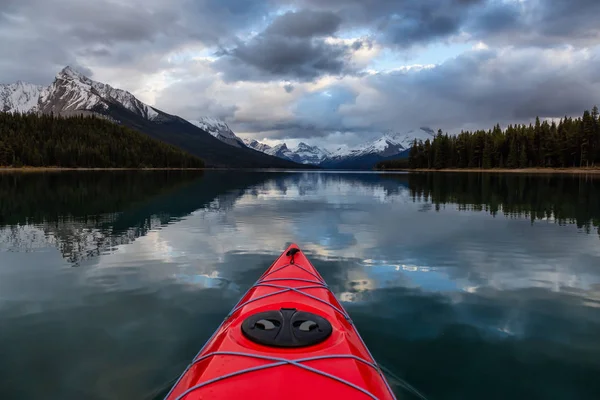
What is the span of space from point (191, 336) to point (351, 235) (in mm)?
14636

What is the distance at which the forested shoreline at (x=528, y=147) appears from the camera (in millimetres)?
117688

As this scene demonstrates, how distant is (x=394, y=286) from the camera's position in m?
13.4

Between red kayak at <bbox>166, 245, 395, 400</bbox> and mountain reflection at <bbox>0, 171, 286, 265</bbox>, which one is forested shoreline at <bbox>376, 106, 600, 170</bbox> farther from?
red kayak at <bbox>166, 245, 395, 400</bbox>

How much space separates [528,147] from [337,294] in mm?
147117

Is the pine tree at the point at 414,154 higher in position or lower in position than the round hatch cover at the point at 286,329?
higher

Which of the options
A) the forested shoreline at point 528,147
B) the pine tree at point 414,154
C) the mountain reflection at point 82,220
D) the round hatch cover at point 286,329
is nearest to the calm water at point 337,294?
the mountain reflection at point 82,220

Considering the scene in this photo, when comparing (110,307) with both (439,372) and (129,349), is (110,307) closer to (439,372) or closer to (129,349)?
(129,349)

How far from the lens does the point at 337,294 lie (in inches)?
489

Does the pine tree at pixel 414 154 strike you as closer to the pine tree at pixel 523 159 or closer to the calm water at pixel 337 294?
the pine tree at pixel 523 159

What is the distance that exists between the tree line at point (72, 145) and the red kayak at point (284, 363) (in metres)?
161

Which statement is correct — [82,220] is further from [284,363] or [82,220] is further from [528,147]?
[528,147]

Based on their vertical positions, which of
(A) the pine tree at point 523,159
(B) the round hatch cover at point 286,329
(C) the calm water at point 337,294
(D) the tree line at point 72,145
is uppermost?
(D) the tree line at point 72,145

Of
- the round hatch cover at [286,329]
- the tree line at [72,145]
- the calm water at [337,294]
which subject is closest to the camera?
the round hatch cover at [286,329]

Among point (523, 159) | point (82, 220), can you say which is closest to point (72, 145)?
point (82, 220)
